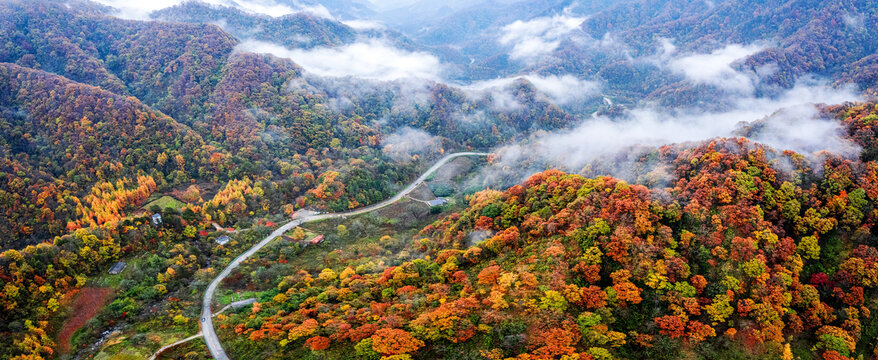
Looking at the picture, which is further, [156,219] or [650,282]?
[156,219]

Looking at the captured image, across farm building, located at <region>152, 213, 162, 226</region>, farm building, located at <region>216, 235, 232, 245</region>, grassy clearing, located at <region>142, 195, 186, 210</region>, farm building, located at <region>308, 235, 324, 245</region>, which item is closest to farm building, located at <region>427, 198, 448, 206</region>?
farm building, located at <region>308, 235, 324, 245</region>

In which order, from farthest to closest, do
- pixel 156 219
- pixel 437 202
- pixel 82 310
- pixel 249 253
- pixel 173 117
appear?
pixel 173 117
pixel 437 202
pixel 156 219
pixel 249 253
pixel 82 310

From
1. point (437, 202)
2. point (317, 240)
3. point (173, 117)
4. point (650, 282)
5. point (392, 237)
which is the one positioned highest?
point (173, 117)

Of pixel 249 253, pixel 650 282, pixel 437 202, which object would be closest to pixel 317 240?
pixel 249 253

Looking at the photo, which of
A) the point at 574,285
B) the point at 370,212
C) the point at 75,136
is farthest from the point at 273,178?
the point at 574,285

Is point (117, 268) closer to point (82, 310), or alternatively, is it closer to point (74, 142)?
point (82, 310)

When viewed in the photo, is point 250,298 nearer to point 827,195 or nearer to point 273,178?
point 273,178

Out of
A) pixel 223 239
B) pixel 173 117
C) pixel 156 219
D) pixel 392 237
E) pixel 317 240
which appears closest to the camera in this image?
pixel 156 219
